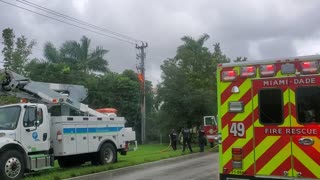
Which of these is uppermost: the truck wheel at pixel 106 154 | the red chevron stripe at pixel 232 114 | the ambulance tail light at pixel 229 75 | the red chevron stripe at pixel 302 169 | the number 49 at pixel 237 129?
the ambulance tail light at pixel 229 75

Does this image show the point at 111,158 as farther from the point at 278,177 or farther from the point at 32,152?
the point at 278,177

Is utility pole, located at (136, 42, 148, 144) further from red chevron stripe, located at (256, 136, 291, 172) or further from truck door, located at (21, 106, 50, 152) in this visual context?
red chevron stripe, located at (256, 136, 291, 172)

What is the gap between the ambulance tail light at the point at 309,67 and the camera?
7.11 metres

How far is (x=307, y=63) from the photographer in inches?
283

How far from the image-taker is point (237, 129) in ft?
25.6

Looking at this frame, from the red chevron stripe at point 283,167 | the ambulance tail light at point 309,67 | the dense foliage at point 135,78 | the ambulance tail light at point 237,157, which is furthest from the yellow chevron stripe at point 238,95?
the dense foliage at point 135,78

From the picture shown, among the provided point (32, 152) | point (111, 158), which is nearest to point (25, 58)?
point (111, 158)

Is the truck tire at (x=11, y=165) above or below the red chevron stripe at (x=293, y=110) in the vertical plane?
below

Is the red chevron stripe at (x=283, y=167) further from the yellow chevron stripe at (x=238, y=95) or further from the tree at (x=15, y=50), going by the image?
the tree at (x=15, y=50)

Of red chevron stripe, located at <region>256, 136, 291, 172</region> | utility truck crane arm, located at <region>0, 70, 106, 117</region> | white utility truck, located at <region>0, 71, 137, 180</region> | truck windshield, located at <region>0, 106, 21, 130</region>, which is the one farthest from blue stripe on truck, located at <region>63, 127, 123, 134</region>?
red chevron stripe, located at <region>256, 136, 291, 172</region>

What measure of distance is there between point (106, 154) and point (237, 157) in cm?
1139

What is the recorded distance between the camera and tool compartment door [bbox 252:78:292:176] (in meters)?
7.34

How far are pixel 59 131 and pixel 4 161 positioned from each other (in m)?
2.91

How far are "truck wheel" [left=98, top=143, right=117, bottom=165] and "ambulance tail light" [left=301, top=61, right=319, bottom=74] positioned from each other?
12.0 metres
